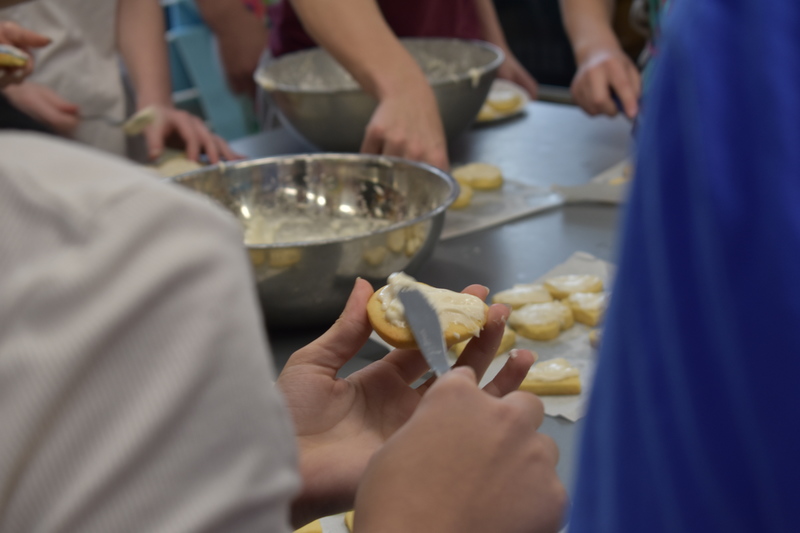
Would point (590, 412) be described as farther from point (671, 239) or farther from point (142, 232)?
point (142, 232)

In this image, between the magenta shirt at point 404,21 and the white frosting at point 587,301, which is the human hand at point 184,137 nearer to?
the magenta shirt at point 404,21

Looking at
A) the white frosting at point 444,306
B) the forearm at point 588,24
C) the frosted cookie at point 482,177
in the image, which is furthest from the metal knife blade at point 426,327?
the forearm at point 588,24

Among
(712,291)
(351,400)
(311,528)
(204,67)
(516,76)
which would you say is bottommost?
(204,67)

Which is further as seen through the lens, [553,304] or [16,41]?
[16,41]

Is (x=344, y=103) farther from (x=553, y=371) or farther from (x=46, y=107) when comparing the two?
(x=553, y=371)

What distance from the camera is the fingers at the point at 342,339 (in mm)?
838

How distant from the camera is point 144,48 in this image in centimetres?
216

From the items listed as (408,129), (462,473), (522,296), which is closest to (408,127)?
(408,129)

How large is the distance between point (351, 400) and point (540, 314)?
43cm

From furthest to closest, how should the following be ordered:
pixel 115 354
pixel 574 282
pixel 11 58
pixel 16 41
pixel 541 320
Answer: pixel 16 41 < pixel 11 58 < pixel 574 282 < pixel 541 320 < pixel 115 354

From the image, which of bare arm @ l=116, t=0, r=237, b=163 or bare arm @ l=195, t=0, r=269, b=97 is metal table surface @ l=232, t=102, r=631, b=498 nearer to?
bare arm @ l=116, t=0, r=237, b=163

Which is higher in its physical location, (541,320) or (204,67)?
(541,320)

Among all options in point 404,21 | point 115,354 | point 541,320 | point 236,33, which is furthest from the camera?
point 236,33

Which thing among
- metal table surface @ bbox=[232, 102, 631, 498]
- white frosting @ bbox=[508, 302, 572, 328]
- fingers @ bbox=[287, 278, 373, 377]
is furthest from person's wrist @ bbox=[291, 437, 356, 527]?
white frosting @ bbox=[508, 302, 572, 328]
